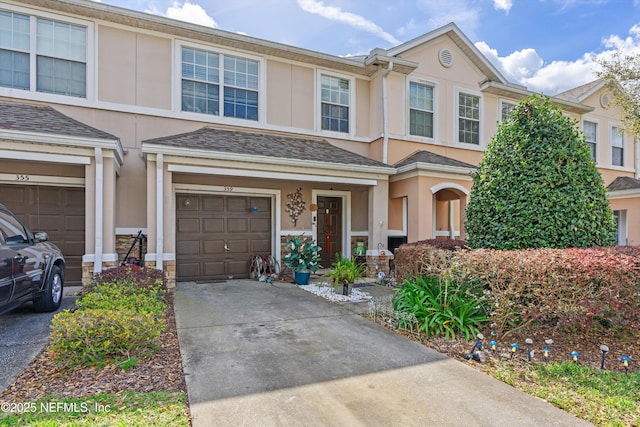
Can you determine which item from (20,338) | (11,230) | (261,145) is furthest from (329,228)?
(20,338)

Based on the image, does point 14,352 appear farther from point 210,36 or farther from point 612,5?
point 612,5

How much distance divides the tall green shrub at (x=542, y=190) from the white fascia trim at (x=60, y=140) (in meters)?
6.90

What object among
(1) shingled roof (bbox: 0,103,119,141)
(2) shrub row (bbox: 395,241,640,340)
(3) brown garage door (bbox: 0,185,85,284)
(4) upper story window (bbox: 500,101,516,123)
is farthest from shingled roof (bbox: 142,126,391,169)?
(4) upper story window (bbox: 500,101,516,123)

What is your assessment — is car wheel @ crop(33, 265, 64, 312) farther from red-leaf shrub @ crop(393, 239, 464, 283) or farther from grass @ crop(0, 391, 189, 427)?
red-leaf shrub @ crop(393, 239, 464, 283)

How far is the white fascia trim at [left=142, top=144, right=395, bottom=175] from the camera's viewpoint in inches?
285

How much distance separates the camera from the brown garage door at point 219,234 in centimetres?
869

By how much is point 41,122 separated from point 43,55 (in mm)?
1918

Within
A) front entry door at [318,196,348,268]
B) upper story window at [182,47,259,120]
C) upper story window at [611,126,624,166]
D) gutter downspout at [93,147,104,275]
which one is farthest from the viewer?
upper story window at [611,126,624,166]

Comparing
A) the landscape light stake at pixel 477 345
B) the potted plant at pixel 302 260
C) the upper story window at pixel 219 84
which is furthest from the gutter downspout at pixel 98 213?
the landscape light stake at pixel 477 345

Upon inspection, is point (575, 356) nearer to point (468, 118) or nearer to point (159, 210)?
point (159, 210)

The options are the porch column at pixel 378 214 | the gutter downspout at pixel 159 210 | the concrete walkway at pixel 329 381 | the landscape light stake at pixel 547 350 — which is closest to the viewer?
the concrete walkway at pixel 329 381

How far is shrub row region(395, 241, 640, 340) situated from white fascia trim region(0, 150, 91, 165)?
6935 mm

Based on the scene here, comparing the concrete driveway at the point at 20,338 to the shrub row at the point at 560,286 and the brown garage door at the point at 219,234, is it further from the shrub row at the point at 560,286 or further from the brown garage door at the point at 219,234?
the shrub row at the point at 560,286

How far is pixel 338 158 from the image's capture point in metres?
9.21
